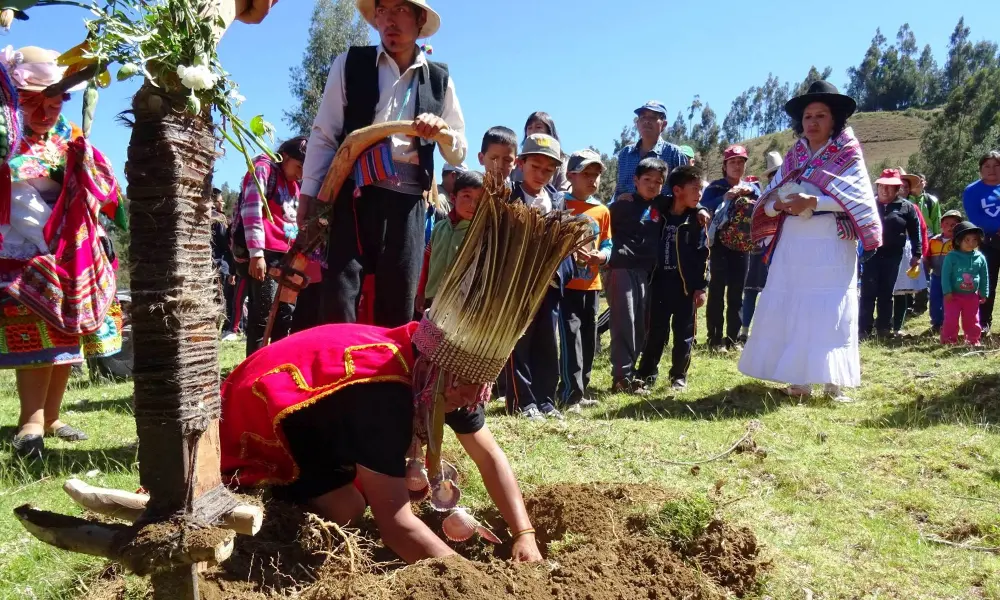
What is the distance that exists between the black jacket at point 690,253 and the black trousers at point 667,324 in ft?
0.25

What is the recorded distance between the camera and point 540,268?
2391 millimetres

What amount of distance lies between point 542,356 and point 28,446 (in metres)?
3.20

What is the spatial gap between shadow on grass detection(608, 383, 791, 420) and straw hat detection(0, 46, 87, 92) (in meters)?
3.99

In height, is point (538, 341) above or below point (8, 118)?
below

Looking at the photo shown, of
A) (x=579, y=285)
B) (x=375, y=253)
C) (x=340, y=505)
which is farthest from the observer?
(x=579, y=285)

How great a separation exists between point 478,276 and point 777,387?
15.0ft

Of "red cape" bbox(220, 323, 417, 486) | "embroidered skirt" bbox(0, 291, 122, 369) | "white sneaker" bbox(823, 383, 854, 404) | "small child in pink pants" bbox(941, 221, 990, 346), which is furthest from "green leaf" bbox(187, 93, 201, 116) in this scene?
"small child in pink pants" bbox(941, 221, 990, 346)

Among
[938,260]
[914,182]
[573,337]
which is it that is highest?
[914,182]

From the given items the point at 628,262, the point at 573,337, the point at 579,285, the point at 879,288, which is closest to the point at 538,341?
the point at 573,337

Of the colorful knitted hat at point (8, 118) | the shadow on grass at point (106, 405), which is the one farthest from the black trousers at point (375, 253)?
the shadow on grass at point (106, 405)

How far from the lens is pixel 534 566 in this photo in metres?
2.51

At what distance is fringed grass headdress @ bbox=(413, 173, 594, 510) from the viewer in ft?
7.64

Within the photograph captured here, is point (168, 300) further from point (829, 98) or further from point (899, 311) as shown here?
point (899, 311)

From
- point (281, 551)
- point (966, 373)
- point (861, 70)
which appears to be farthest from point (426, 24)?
point (861, 70)
